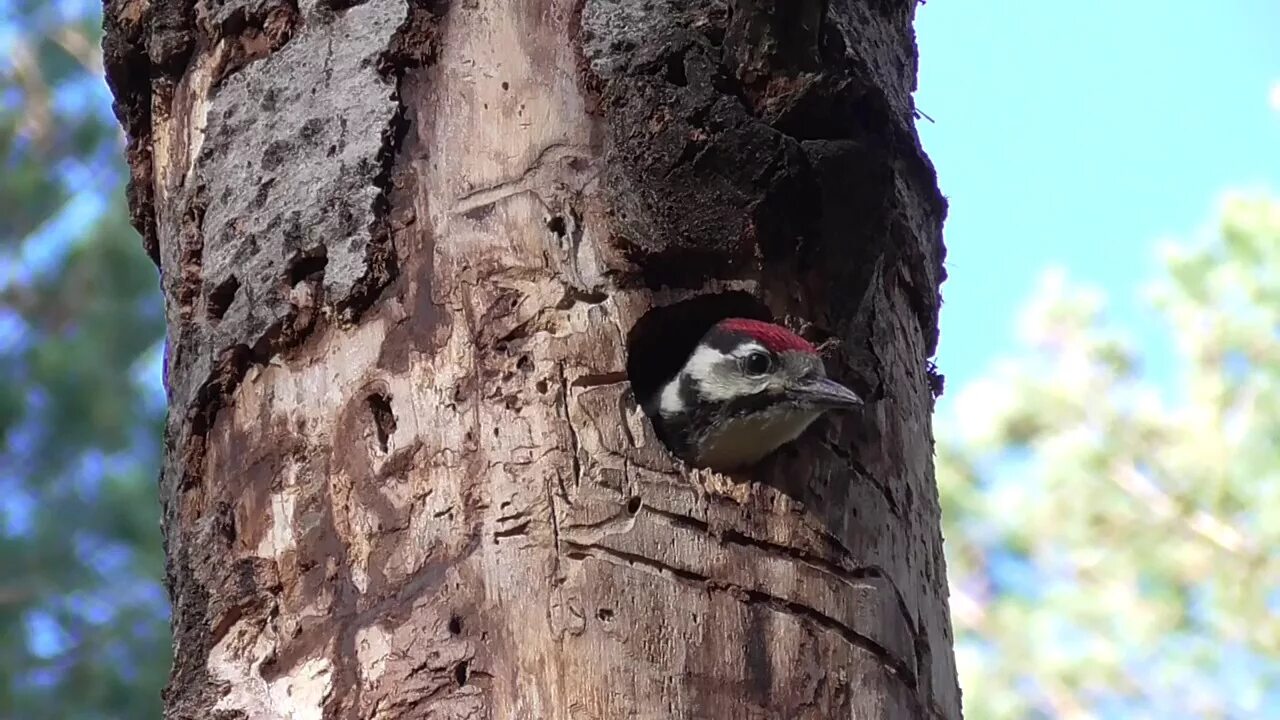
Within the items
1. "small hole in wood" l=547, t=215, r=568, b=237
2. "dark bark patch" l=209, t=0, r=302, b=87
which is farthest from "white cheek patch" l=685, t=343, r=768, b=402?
"dark bark patch" l=209, t=0, r=302, b=87

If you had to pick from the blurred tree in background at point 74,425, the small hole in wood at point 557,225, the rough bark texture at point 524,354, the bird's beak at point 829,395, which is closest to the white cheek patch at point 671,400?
the rough bark texture at point 524,354

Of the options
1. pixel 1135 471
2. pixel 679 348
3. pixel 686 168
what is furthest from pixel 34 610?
pixel 1135 471

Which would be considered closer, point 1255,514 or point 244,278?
point 244,278

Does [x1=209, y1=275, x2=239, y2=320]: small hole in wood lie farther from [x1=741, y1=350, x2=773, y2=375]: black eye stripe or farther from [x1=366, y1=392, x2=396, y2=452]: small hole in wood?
[x1=741, y1=350, x2=773, y2=375]: black eye stripe

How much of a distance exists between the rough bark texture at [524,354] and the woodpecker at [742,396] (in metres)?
0.07

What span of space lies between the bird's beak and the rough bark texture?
4cm

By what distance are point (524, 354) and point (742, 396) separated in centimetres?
92

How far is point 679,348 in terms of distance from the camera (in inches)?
115

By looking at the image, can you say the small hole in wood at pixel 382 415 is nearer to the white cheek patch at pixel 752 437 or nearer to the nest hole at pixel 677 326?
the nest hole at pixel 677 326

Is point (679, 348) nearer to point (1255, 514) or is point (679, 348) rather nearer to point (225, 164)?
point (225, 164)

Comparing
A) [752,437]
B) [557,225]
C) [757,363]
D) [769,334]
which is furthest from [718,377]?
[557,225]

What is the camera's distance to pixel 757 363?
2.92 m

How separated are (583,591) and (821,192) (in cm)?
86

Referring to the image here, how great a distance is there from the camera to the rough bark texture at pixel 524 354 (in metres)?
2.03
